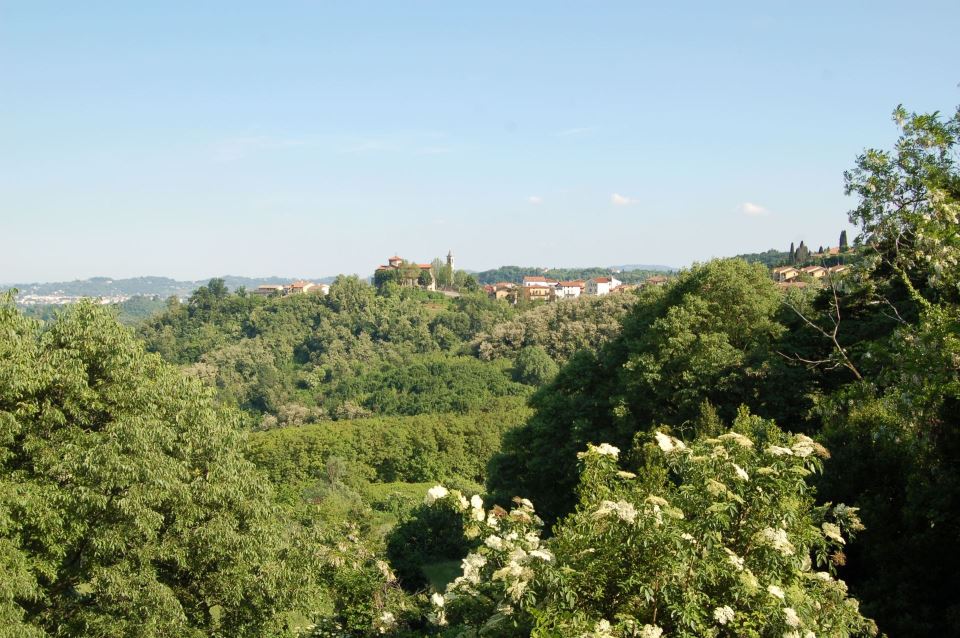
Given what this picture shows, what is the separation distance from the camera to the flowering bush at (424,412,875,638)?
4312 mm

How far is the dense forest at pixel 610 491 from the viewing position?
15.1ft

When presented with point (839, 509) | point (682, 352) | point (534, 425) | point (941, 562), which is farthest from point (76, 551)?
Result: point (682, 352)

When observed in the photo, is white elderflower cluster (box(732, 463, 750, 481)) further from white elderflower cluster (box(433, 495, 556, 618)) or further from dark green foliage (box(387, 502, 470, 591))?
dark green foliage (box(387, 502, 470, 591))

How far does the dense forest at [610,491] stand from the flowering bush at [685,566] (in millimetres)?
21

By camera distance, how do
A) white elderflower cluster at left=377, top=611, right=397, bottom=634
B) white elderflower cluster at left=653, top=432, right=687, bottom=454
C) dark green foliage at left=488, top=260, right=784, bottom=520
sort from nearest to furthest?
1. white elderflower cluster at left=653, top=432, right=687, bottom=454
2. white elderflower cluster at left=377, top=611, right=397, bottom=634
3. dark green foliage at left=488, top=260, right=784, bottom=520

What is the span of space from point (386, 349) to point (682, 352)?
75030 mm

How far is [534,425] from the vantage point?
Result: 2148cm

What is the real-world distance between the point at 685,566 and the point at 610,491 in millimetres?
1166

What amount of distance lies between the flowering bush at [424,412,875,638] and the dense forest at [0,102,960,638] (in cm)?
2

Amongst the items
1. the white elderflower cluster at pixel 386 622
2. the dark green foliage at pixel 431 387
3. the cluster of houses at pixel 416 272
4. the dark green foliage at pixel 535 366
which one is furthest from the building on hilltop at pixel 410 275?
the white elderflower cluster at pixel 386 622

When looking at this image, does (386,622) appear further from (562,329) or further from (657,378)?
(562,329)

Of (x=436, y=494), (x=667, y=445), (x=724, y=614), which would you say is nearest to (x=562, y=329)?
(x=436, y=494)

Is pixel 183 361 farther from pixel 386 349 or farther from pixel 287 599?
pixel 287 599

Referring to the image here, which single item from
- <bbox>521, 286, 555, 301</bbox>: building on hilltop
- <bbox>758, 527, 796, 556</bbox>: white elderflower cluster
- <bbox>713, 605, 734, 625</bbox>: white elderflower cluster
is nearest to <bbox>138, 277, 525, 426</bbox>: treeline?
<bbox>521, 286, 555, 301</bbox>: building on hilltop
